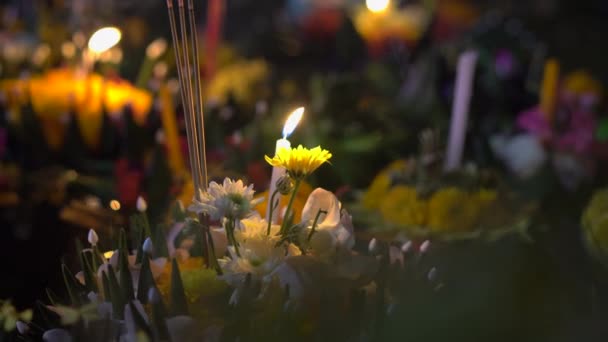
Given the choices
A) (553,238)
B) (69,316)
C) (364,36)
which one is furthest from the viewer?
(364,36)

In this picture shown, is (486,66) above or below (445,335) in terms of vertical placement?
above

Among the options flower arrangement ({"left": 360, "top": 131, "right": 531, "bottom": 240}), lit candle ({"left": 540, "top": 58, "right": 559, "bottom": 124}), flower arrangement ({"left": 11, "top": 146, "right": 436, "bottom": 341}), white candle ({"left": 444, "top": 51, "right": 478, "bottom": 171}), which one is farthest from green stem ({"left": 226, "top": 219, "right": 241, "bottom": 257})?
lit candle ({"left": 540, "top": 58, "right": 559, "bottom": 124})

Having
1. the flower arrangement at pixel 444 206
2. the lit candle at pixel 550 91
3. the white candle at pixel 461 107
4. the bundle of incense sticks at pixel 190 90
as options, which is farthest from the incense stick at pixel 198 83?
the lit candle at pixel 550 91

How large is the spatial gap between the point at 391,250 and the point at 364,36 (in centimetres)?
75

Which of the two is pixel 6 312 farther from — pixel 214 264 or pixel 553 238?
pixel 553 238

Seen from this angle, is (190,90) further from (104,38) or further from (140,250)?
(104,38)

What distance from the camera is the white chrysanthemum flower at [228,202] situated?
313mm

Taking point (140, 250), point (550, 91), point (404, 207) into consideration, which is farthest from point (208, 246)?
point (550, 91)

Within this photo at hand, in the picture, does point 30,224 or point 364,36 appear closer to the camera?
point 30,224

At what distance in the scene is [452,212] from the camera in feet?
1.82

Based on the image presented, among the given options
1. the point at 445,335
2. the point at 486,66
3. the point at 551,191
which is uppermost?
the point at 486,66

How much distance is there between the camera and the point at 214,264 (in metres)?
0.34

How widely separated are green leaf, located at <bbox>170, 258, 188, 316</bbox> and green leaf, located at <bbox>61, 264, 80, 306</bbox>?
50 mm

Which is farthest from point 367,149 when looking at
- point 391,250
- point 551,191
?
point 391,250
